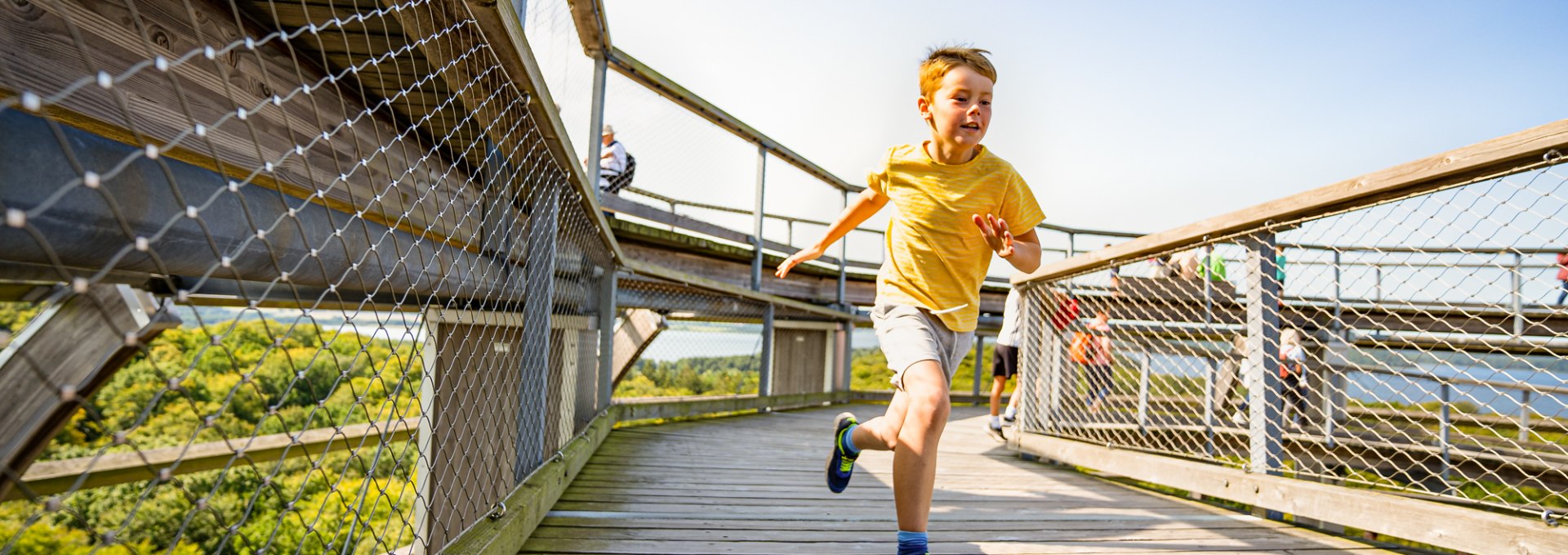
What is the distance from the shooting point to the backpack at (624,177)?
7145 mm

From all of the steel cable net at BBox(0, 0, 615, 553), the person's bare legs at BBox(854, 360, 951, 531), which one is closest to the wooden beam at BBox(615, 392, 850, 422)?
the steel cable net at BBox(0, 0, 615, 553)

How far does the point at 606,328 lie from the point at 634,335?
3.53 meters

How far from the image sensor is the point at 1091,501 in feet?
10.5

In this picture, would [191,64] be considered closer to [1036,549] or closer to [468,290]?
[468,290]

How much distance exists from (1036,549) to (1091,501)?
984 millimetres

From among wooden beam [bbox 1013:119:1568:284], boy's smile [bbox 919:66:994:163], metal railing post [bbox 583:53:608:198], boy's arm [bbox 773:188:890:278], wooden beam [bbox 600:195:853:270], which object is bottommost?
boy's arm [bbox 773:188:890:278]

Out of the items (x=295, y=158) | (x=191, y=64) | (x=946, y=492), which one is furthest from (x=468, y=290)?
(x=946, y=492)

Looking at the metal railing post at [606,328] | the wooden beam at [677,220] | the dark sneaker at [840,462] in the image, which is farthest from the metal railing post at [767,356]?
the dark sneaker at [840,462]

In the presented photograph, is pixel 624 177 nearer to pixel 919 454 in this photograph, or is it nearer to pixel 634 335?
pixel 634 335

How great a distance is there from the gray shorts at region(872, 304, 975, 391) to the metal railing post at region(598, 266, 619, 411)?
234cm

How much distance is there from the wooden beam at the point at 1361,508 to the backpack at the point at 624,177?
16.5ft

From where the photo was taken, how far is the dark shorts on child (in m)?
5.77

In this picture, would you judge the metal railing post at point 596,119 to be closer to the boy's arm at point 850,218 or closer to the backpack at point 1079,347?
the boy's arm at point 850,218

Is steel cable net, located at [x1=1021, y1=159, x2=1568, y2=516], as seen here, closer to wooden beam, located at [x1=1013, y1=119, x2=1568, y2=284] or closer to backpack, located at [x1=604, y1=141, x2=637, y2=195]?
wooden beam, located at [x1=1013, y1=119, x2=1568, y2=284]
